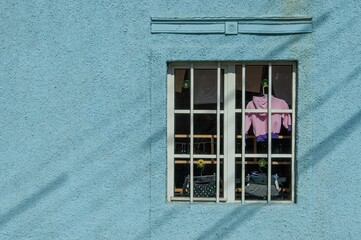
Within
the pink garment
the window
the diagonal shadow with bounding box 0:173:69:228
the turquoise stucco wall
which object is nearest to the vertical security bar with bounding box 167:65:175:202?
the window

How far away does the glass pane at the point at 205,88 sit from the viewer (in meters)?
6.13

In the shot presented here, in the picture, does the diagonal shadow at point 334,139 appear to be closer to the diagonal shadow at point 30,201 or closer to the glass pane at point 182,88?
the glass pane at point 182,88

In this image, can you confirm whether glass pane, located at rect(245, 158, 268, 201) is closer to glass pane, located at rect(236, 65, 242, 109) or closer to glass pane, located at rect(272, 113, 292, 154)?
glass pane, located at rect(272, 113, 292, 154)

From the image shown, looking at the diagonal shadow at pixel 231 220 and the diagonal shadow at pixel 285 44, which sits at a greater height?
the diagonal shadow at pixel 285 44

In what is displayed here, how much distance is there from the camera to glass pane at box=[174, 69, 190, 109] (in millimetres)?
6141

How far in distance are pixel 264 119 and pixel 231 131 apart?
1.21 feet

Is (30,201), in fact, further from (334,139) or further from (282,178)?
(334,139)

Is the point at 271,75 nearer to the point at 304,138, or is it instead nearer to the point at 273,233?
the point at 304,138

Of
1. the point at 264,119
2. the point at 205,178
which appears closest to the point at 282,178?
the point at 264,119

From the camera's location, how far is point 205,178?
6.14 metres

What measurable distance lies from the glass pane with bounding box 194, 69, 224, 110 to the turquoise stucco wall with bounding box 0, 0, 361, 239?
241 millimetres

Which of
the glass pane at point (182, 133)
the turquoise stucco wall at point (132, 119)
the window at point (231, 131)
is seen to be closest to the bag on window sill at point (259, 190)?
the window at point (231, 131)

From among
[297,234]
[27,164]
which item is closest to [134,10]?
[27,164]

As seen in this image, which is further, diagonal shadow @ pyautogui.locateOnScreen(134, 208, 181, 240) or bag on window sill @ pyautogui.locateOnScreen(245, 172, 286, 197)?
bag on window sill @ pyautogui.locateOnScreen(245, 172, 286, 197)
